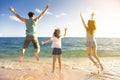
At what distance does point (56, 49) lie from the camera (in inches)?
430

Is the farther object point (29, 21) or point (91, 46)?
point (91, 46)

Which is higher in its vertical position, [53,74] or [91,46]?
[91,46]

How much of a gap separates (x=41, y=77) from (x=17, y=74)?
4.01ft

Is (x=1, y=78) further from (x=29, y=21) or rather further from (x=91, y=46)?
(x=91, y=46)

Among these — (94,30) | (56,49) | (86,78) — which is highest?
(94,30)

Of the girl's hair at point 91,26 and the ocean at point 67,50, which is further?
the ocean at point 67,50

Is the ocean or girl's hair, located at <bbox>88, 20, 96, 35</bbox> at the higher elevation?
girl's hair, located at <bbox>88, 20, 96, 35</bbox>

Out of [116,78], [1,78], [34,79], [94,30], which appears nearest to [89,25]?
[94,30]

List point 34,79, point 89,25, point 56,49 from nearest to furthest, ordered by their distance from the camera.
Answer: point 34,79 < point 56,49 < point 89,25

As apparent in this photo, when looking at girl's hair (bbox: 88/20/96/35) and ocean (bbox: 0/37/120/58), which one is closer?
girl's hair (bbox: 88/20/96/35)

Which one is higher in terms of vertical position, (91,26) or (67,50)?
(91,26)

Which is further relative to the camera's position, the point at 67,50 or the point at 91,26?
the point at 67,50

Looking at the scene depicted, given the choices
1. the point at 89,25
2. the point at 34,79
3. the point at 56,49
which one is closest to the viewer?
the point at 34,79

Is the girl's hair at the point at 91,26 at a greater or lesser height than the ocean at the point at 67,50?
greater
